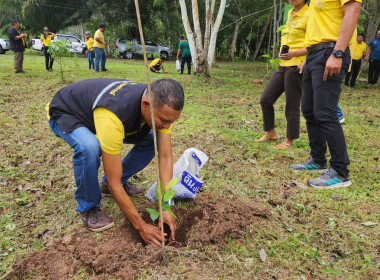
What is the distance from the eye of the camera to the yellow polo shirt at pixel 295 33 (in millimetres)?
3045

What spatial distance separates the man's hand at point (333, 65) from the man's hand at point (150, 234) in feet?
6.29

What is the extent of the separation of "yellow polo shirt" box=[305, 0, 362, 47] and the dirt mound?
160cm

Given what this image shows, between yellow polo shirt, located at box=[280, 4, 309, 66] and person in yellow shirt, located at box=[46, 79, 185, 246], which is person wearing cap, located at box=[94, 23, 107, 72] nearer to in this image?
yellow polo shirt, located at box=[280, 4, 309, 66]

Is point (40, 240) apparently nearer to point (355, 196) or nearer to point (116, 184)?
point (116, 184)

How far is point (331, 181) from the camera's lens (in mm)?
2711

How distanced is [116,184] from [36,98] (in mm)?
5580

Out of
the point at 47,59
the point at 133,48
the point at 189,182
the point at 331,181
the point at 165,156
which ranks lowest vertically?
the point at 331,181

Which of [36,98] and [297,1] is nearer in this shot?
[297,1]

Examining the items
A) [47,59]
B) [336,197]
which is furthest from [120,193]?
[47,59]

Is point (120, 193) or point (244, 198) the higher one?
point (120, 193)

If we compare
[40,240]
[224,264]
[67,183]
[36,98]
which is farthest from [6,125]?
[224,264]

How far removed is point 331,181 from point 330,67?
1.08m

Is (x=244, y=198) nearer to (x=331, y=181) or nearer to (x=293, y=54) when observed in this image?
(x=331, y=181)

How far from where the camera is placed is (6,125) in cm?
454
